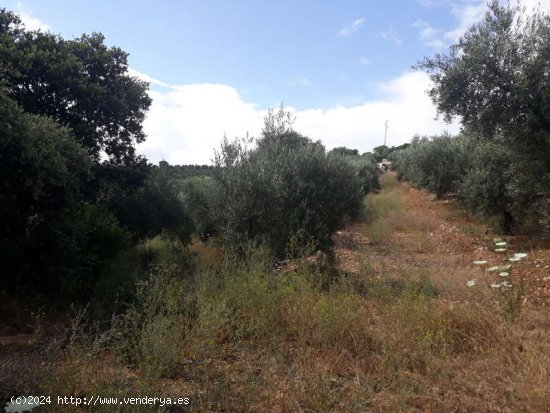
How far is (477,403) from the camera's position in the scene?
3.46 metres

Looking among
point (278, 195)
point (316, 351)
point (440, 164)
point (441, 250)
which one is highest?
point (440, 164)

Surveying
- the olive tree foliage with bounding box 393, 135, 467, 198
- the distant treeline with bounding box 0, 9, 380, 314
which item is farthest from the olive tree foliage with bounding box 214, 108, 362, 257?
the olive tree foliage with bounding box 393, 135, 467, 198

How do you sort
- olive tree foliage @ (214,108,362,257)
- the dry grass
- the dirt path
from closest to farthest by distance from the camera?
1. the dry grass
2. the dirt path
3. olive tree foliage @ (214,108,362,257)

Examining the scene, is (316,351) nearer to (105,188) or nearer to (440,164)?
(105,188)

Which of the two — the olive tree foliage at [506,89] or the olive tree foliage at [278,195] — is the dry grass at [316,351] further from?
the olive tree foliage at [506,89]

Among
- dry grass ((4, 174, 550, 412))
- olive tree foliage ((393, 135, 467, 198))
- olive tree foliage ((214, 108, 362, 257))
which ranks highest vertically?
olive tree foliage ((393, 135, 467, 198))

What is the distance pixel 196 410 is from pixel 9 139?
15.9 ft

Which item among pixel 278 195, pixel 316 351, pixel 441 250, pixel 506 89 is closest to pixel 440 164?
pixel 441 250

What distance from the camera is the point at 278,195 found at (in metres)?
8.38

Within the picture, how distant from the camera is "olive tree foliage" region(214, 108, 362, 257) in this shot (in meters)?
8.28

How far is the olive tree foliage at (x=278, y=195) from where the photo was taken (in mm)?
8281

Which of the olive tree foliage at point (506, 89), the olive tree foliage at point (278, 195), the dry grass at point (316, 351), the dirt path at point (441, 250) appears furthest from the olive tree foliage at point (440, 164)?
the dry grass at point (316, 351)

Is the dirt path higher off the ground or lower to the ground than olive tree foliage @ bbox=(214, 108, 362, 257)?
lower

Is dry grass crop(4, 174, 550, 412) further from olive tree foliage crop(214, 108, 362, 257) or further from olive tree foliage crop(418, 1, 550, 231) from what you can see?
olive tree foliage crop(418, 1, 550, 231)
